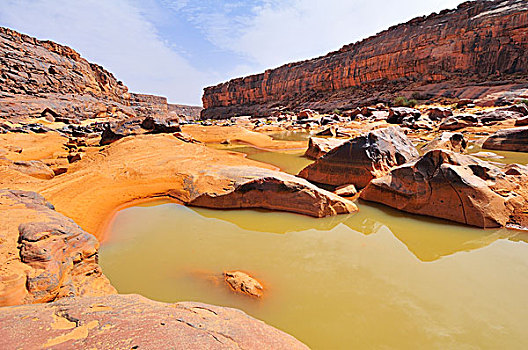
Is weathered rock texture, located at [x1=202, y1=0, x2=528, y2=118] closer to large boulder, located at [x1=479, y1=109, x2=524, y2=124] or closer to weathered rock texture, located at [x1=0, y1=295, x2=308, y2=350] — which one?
large boulder, located at [x1=479, y1=109, x2=524, y2=124]

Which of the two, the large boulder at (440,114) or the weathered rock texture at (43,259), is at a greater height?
the large boulder at (440,114)

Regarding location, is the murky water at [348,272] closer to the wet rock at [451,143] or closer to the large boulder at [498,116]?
the wet rock at [451,143]

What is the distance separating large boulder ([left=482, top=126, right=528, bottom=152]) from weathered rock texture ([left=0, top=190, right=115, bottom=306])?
1152 cm

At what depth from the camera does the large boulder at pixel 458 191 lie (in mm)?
3354

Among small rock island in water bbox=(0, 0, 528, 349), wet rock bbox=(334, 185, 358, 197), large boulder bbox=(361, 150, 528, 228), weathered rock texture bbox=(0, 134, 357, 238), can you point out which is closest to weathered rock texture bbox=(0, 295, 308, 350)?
small rock island in water bbox=(0, 0, 528, 349)

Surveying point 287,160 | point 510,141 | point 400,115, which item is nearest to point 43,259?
point 287,160

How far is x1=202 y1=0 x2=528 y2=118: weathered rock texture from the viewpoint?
22264 mm

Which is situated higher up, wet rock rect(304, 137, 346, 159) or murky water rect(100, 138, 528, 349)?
wet rock rect(304, 137, 346, 159)

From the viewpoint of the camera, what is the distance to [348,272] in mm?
2486

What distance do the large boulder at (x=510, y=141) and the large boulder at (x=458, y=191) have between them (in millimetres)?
5849

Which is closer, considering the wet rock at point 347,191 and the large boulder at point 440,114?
the wet rock at point 347,191

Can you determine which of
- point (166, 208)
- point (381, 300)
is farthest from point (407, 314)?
point (166, 208)

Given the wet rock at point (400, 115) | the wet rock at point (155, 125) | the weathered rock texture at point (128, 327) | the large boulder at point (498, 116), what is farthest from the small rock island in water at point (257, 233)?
the wet rock at point (400, 115)

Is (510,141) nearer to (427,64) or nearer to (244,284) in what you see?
(244,284)
